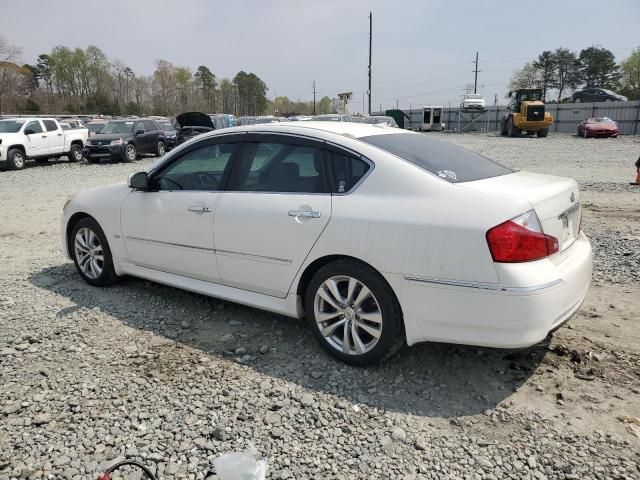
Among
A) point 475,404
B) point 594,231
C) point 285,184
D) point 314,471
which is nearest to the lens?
point 314,471

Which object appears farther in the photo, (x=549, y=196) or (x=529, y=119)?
(x=529, y=119)

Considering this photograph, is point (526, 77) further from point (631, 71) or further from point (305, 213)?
point (305, 213)

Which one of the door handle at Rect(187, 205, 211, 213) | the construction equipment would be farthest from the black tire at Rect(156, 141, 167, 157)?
the construction equipment

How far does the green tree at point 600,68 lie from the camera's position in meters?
75.1

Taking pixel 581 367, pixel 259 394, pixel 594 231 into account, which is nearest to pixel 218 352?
pixel 259 394

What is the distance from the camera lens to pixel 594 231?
22.9 feet

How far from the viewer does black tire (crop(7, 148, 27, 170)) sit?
18016mm

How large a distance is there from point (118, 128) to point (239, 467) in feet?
68.2

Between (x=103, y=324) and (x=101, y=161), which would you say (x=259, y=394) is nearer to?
(x=103, y=324)

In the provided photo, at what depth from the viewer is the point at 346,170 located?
3.53 m

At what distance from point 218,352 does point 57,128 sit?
780 inches

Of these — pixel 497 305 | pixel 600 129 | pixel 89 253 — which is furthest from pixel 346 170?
pixel 600 129

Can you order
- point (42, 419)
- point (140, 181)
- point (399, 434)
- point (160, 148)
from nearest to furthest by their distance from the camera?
point (399, 434)
point (42, 419)
point (140, 181)
point (160, 148)

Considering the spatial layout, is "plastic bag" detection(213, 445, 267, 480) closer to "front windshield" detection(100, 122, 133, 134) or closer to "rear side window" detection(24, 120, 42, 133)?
"rear side window" detection(24, 120, 42, 133)
